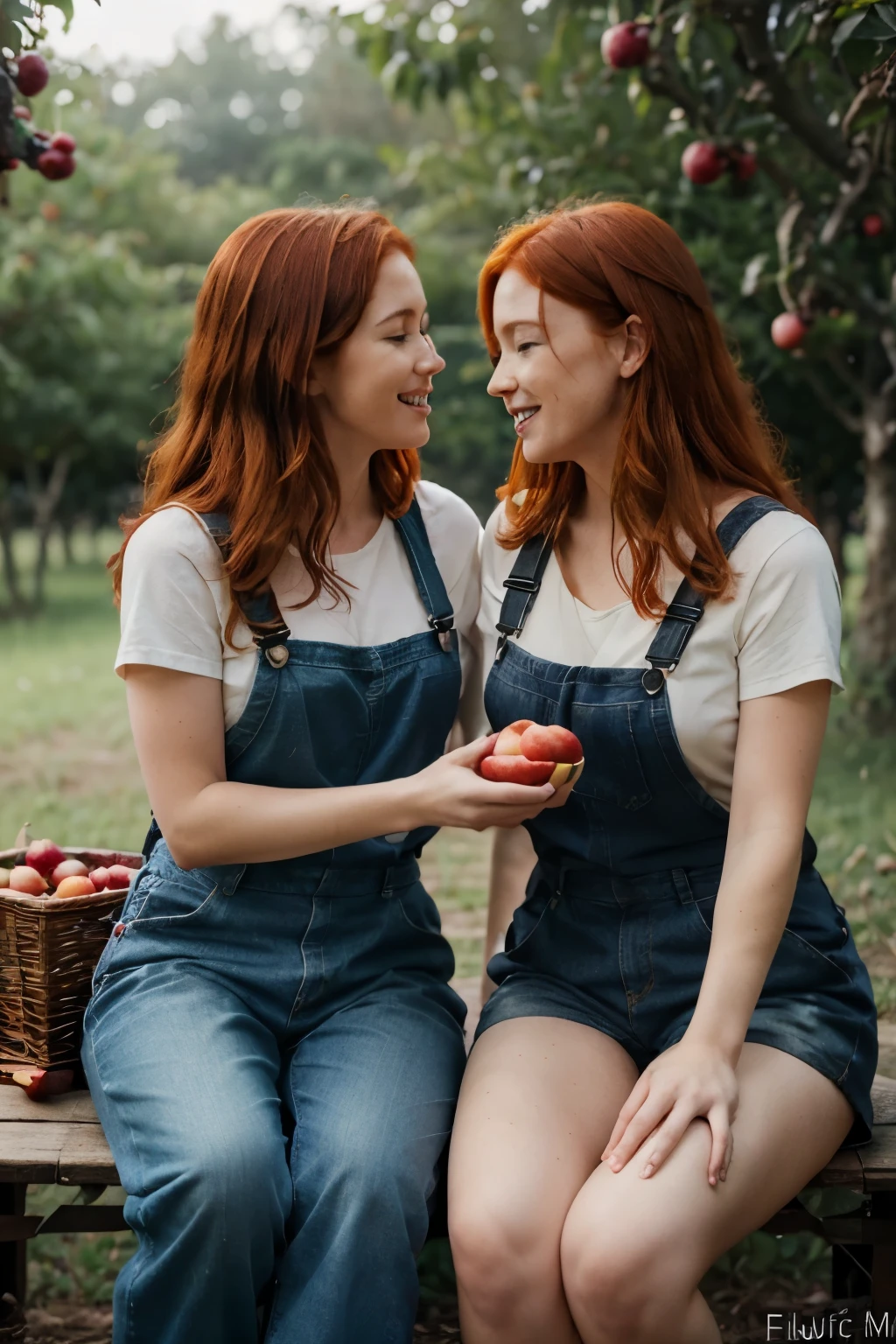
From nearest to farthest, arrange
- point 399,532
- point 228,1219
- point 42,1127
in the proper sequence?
point 228,1219, point 42,1127, point 399,532

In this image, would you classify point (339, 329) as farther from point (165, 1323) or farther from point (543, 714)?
point (165, 1323)

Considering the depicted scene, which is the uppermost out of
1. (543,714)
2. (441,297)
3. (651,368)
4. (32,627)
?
(441,297)

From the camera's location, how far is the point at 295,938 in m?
2.60

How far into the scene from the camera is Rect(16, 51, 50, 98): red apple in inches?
124

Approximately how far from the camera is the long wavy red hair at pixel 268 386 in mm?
2656

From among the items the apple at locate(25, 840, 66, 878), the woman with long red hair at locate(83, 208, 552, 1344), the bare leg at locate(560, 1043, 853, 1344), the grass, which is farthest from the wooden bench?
the grass

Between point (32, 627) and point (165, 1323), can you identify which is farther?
point (32, 627)

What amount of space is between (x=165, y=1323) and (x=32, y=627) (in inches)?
623

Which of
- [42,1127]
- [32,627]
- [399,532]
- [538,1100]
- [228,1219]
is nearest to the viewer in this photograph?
[228,1219]

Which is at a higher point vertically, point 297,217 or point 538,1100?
point 297,217

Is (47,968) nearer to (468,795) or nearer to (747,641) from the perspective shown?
(468,795)

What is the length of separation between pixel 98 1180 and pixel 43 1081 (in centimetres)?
27

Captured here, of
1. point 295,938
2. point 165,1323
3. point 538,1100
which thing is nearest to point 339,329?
point 295,938

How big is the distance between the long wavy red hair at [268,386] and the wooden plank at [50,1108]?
930 mm
